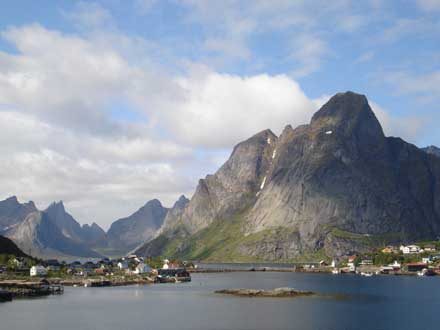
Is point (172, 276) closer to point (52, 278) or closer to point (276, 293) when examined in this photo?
point (52, 278)

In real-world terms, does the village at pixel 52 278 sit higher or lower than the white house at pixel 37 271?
lower

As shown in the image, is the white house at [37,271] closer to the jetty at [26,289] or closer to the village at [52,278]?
the village at [52,278]

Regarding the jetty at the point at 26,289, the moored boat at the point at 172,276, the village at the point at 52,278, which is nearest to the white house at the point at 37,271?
the village at the point at 52,278

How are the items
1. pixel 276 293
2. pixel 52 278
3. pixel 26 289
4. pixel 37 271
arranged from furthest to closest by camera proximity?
pixel 37 271
pixel 52 278
pixel 26 289
pixel 276 293

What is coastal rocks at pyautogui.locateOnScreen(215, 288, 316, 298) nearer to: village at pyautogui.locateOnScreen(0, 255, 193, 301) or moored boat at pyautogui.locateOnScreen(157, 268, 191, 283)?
village at pyautogui.locateOnScreen(0, 255, 193, 301)

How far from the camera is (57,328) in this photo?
3238 inches

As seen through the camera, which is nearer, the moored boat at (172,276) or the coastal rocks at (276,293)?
the coastal rocks at (276,293)

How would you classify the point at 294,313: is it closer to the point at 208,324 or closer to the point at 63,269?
the point at 208,324

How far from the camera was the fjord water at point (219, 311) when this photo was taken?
84.8 metres

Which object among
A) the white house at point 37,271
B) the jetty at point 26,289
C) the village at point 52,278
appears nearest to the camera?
the jetty at point 26,289

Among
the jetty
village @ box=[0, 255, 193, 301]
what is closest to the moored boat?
village @ box=[0, 255, 193, 301]

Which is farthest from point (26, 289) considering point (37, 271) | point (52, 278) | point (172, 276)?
point (172, 276)

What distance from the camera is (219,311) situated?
10012 cm

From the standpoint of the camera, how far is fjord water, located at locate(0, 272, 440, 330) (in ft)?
278
